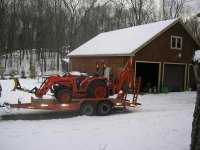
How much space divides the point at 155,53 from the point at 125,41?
2.85 metres

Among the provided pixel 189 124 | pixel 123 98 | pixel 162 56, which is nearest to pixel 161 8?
pixel 162 56

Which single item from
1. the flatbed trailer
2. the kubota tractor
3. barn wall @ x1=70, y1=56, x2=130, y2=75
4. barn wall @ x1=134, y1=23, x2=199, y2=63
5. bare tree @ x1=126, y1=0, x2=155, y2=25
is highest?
bare tree @ x1=126, y1=0, x2=155, y2=25

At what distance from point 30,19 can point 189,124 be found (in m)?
48.1

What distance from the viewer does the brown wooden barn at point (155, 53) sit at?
2227 cm

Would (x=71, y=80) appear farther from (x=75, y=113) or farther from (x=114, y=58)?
(x=114, y=58)

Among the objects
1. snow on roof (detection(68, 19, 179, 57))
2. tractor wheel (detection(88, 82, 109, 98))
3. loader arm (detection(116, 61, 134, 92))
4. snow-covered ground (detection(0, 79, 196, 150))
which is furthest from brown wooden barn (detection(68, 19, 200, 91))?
snow-covered ground (detection(0, 79, 196, 150))

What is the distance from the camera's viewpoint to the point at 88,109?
42.9 ft

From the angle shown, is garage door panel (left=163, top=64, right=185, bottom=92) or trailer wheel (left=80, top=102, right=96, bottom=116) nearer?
trailer wheel (left=80, top=102, right=96, bottom=116)

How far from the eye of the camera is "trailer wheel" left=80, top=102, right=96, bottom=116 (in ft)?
42.4

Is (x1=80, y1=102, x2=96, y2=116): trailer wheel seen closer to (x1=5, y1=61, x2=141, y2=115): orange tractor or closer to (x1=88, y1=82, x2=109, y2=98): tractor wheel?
(x1=5, y1=61, x2=141, y2=115): orange tractor

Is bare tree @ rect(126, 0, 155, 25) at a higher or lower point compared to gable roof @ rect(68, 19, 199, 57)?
higher

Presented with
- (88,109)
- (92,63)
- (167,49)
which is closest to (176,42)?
(167,49)

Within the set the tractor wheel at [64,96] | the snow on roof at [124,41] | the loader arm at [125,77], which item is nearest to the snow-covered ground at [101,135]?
the tractor wheel at [64,96]

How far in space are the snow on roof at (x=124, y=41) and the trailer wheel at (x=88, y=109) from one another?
878 cm
